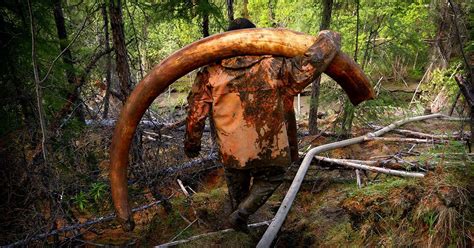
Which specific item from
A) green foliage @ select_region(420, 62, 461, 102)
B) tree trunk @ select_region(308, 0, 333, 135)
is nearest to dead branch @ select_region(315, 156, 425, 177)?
tree trunk @ select_region(308, 0, 333, 135)

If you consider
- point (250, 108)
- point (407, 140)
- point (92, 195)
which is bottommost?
point (407, 140)

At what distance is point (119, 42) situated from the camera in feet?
14.9

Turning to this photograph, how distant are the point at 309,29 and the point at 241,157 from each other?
27.0ft

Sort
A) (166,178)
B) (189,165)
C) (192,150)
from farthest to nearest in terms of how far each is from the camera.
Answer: (189,165) < (166,178) < (192,150)

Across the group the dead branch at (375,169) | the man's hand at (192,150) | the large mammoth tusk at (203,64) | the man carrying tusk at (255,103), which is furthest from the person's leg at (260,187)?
the dead branch at (375,169)

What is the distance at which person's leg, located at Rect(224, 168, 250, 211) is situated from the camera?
3887mm

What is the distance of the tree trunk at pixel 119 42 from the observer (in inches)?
174

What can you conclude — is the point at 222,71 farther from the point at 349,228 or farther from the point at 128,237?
the point at 128,237

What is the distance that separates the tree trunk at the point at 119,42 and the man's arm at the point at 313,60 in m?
2.33

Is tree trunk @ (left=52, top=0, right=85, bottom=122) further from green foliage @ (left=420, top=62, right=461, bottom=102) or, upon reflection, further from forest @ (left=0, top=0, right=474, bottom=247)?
green foliage @ (left=420, top=62, right=461, bottom=102)

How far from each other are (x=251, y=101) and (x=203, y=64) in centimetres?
62

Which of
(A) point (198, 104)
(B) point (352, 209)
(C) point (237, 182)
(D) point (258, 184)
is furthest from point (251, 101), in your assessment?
(B) point (352, 209)

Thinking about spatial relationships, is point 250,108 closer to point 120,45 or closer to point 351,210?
point 351,210

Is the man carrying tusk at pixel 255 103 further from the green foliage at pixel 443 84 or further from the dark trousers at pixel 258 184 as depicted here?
the green foliage at pixel 443 84
